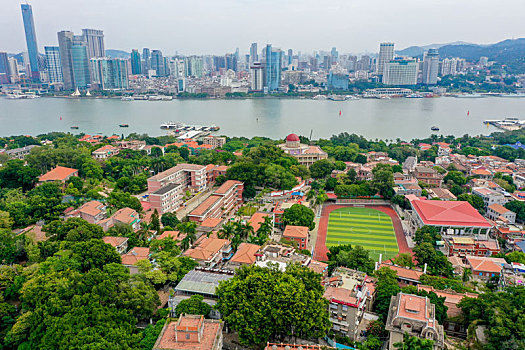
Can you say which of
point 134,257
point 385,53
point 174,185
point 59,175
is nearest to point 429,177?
point 174,185

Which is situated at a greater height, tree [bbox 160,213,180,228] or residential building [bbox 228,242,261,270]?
residential building [bbox 228,242,261,270]

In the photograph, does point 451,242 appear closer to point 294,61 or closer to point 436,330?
point 436,330

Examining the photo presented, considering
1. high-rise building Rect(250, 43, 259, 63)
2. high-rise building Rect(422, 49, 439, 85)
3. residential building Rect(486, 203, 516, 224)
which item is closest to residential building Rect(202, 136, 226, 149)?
residential building Rect(486, 203, 516, 224)

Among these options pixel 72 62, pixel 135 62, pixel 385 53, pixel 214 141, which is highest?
pixel 385 53

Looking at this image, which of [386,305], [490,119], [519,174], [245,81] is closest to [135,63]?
[245,81]

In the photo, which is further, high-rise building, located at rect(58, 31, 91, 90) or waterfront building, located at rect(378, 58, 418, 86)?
waterfront building, located at rect(378, 58, 418, 86)

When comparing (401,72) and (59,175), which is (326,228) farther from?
(401,72)

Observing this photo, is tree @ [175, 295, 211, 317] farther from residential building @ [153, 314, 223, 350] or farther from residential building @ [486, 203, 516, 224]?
residential building @ [486, 203, 516, 224]
